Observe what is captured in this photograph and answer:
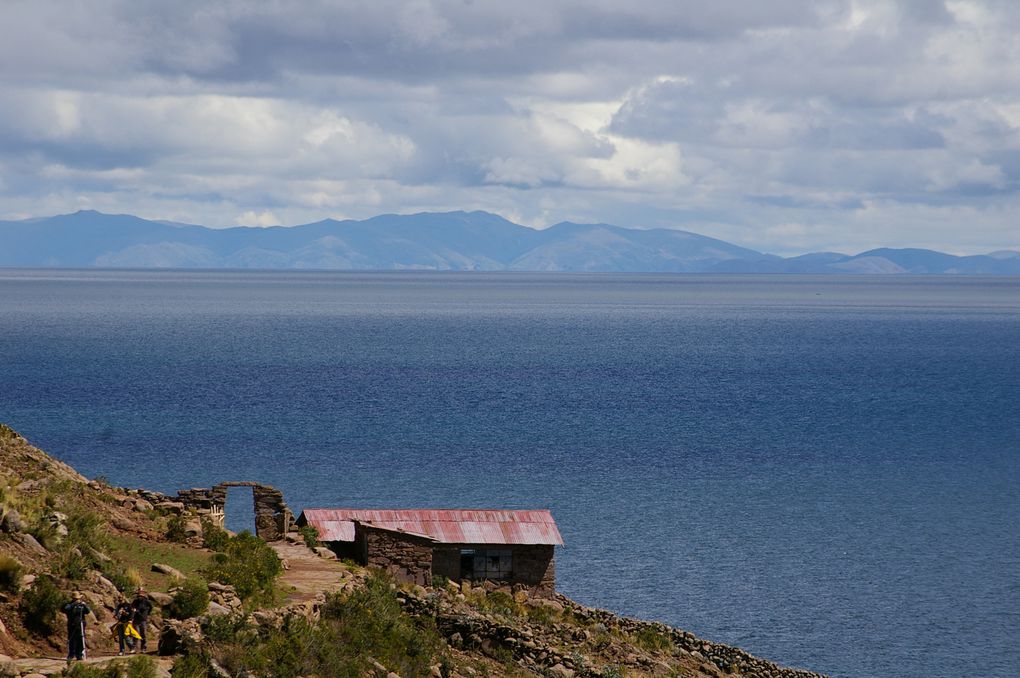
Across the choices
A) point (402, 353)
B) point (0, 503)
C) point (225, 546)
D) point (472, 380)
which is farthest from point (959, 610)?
point (402, 353)

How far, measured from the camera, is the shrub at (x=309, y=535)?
36.4 metres

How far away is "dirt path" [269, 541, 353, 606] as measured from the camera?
29.3 meters

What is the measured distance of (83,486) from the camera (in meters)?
33.2

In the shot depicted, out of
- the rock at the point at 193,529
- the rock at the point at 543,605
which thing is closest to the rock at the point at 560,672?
the rock at the point at 543,605

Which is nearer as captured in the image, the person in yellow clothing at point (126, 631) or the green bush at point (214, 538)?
the person in yellow clothing at point (126, 631)

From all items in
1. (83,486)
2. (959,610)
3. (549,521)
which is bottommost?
(959,610)

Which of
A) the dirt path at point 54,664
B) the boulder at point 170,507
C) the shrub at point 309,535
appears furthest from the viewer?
the shrub at point 309,535

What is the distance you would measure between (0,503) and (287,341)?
562ft

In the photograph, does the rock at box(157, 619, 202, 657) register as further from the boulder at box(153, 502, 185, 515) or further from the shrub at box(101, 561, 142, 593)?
the boulder at box(153, 502, 185, 515)

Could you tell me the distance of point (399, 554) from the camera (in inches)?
1417

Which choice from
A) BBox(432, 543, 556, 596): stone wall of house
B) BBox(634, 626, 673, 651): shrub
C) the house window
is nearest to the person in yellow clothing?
BBox(432, 543, 556, 596): stone wall of house

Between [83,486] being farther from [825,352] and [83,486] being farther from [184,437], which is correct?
[825,352]

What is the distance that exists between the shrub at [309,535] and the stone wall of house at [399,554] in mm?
1536

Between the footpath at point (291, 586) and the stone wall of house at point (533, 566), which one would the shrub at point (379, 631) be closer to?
the footpath at point (291, 586)
